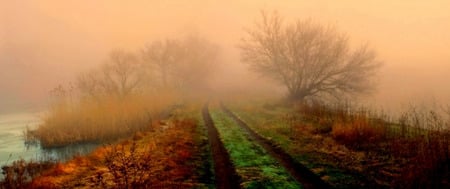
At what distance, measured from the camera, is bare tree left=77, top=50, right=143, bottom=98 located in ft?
138

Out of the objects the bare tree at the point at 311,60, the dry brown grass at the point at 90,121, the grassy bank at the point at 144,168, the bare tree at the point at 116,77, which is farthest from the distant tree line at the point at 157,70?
the grassy bank at the point at 144,168

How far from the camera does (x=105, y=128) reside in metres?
28.3

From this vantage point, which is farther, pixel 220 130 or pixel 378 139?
pixel 220 130

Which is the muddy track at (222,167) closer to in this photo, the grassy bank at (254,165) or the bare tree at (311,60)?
the grassy bank at (254,165)

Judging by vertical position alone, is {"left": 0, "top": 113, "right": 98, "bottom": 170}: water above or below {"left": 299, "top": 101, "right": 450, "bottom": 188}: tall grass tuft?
below

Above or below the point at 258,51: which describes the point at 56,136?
below

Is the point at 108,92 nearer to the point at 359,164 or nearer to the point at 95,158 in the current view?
the point at 95,158

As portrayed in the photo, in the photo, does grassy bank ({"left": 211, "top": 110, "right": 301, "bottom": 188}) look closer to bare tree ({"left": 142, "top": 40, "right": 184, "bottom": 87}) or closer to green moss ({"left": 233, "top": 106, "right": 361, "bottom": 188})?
green moss ({"left": 233, "top": 106, "right": 361, "bottom": 188})

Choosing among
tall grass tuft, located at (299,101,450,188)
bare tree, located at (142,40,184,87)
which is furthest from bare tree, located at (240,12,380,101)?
bare tree, located at (142,40,184,87)

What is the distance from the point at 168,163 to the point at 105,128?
1632 cm

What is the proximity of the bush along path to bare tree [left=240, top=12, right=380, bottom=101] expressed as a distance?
19124 millimetres

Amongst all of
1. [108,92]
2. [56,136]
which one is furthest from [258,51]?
[56,136]

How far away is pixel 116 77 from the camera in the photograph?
52656mm

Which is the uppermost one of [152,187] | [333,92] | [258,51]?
[258,51]
